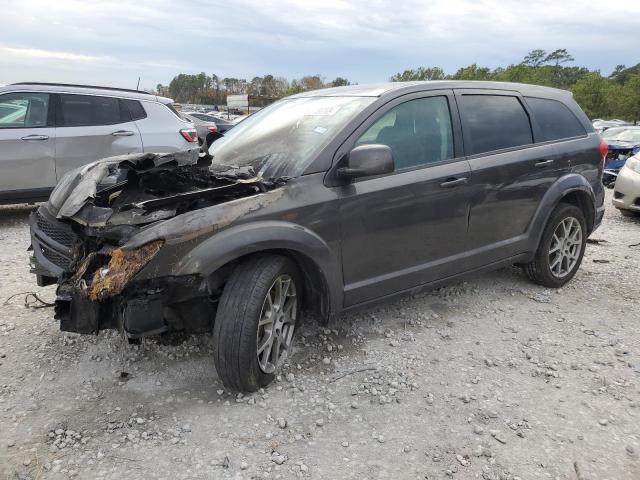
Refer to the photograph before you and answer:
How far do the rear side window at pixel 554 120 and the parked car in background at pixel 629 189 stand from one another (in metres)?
4.02

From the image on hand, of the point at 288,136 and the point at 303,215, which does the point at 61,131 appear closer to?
the point at 288,136

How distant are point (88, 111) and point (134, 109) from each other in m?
0.61

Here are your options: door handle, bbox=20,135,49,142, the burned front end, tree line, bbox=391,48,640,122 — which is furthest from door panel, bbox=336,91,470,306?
tree line, bbox=391,48,640,122

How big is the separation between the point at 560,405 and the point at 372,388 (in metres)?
1.08

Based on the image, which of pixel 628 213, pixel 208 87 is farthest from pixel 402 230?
pixel 208 87

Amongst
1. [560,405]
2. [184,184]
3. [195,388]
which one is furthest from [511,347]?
[184,184]

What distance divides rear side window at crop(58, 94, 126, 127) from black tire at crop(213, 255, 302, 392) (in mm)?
5114

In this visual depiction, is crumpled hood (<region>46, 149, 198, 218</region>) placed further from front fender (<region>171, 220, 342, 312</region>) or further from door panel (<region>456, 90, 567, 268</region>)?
door panel (<region>456, 90, 567, 268</region>)

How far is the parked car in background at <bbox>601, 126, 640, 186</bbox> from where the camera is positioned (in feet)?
39.9

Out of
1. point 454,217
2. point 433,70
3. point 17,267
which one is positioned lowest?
point 17,267

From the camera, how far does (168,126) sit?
24.5 feet

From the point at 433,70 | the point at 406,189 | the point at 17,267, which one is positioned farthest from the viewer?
the point at 433,70

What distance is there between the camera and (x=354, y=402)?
9.68 ft

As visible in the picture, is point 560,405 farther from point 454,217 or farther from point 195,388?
point 195,388
